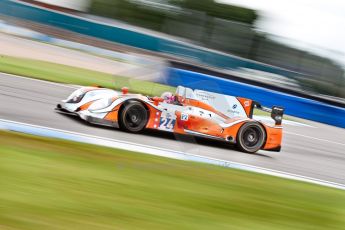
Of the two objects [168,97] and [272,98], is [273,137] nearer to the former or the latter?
[168,97]

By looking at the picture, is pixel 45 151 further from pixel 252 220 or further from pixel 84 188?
pixel 252 220

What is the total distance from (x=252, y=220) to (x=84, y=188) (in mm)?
1382

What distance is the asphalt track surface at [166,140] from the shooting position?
7.45m

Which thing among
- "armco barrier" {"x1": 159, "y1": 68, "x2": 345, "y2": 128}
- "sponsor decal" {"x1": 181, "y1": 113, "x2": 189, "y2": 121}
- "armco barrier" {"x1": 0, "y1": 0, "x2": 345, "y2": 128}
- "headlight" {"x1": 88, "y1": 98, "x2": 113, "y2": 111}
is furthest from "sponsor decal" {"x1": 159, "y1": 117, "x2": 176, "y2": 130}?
"armco barrier" {"x1": 0, "y1": 0, "x2": 345, "y2": 128}

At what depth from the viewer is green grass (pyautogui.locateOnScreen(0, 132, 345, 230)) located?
158 inches

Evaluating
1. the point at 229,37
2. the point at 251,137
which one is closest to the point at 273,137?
the point at 251,137

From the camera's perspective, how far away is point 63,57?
15828 millimetres

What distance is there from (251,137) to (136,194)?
12.4 ft

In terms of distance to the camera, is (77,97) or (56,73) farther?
(56,73)

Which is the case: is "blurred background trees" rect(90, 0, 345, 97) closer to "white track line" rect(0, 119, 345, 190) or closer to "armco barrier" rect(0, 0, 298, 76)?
"armco barrier" rect(0, 0, 298, 76)

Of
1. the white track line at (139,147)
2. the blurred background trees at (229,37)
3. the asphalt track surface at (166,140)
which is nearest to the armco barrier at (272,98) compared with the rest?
the blurred background trees at (229,37)

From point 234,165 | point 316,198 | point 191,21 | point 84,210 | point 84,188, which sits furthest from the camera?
point 191,21

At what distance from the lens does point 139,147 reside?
7020mm

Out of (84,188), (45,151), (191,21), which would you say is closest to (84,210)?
(84,188)
